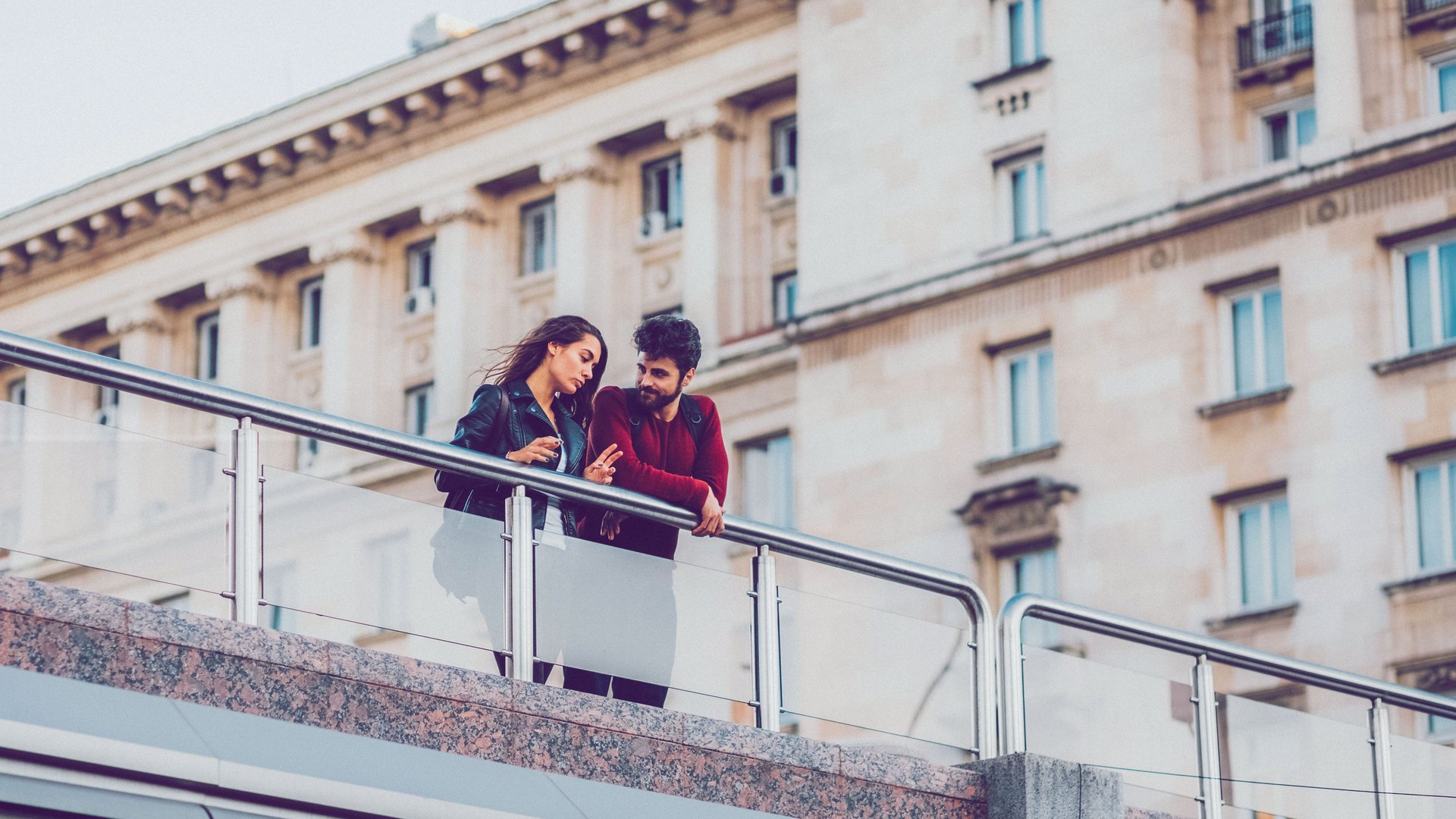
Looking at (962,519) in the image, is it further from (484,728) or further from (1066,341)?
(484,728)

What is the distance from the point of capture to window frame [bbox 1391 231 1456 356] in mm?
34312

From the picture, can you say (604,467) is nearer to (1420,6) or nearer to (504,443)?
(504,443)

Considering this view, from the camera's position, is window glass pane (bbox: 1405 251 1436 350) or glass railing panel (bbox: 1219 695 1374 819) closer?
glass railing panel (bbox: 1219 695 1374 819)

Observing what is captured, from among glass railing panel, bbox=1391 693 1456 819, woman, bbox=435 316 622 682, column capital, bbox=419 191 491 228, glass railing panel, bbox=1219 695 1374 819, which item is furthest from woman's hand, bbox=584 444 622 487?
column capital, bbox=419 191 491 228

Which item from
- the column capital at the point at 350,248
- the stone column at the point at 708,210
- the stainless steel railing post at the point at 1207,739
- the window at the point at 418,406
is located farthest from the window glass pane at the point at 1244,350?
the stainless steel railing post at the point at 1207,739

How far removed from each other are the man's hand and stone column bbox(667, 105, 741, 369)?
31273 millimetres

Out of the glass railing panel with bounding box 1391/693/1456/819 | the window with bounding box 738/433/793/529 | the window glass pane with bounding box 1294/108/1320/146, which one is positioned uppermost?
the window glass pane with bounding box 1294/108/1320/146

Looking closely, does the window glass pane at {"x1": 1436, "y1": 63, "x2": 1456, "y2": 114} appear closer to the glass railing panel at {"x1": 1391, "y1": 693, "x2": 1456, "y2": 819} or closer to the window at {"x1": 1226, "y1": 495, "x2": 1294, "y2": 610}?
the window at {"x1": 1226, "y1": 495, "x2": 1294, "y2": 610}

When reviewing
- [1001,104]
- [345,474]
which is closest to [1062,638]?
[1001,104]

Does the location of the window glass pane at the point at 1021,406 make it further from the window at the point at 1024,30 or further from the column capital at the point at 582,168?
the column capital at the point at 582,168

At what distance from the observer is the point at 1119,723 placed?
12797 mm

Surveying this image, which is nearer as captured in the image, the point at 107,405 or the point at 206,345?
the point at 107,405

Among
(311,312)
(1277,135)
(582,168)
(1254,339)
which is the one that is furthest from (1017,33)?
(311,312)

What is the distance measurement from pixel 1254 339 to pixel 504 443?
84.9 feet
